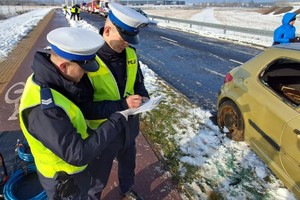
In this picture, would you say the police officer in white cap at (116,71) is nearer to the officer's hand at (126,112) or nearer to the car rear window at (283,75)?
the officer's hand at (126,112)

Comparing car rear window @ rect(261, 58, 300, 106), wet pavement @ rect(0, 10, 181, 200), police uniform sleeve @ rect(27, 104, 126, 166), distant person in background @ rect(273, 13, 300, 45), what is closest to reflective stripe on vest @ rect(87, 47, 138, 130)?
police uniform sleeve @ rect(27, 104, 126, 166)

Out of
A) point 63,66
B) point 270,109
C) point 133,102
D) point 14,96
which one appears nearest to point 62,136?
point 63,66

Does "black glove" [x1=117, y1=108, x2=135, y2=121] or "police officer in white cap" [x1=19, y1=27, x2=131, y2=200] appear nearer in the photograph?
"police officer in white cap" [x1=19, y1=27, x2=131, y2=200]

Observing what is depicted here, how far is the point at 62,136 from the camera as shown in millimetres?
1638

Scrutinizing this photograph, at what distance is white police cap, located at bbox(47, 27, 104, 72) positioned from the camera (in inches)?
63.1

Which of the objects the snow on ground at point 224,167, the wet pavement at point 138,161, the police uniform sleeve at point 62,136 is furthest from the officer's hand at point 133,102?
the snow on ground at point 224,167

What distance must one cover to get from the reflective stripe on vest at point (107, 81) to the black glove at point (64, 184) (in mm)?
467

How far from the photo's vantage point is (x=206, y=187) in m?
3.35

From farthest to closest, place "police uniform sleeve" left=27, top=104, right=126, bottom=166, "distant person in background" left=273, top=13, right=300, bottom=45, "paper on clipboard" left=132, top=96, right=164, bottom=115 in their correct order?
"distant person in background" left=273, top=13, right=300, bottom=45
"paper on clipboard" left=132, top=96, right=164, bottom=115
"police uniform sleeve" left=27, top=104, right=126, bottom=166

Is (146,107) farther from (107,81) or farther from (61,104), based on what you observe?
(61,104)

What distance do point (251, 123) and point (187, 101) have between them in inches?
95.5

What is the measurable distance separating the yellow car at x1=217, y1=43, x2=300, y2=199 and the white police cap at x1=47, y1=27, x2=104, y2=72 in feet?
7.34

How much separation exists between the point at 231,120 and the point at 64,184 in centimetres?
306

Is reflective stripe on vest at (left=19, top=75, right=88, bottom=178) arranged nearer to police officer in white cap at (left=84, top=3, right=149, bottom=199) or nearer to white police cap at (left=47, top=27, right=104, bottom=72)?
white police cap at (left=47, top=27, right=104, bottom=72)
